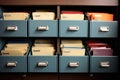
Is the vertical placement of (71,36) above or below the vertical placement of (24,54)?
above

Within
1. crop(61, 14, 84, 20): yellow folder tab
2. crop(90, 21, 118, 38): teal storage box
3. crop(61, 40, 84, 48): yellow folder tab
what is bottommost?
crop(61, 40, 84, 48): yellow folder tab

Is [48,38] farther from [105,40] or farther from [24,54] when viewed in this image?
[105,40]

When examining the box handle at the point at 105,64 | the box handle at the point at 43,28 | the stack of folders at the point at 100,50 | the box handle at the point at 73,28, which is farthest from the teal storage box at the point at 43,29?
the box handle at the point at 105,64

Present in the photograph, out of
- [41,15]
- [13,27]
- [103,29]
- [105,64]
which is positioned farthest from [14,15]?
[105,64]

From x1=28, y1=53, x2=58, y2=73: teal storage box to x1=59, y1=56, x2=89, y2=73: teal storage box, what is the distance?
0.16ft

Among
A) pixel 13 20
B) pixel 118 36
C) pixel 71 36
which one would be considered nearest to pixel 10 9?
pixel 13 20

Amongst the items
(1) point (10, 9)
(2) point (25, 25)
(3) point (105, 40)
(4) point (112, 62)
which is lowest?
(4) point (112, 62)

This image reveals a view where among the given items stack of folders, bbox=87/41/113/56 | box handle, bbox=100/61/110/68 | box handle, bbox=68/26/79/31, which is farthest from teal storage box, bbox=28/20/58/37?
box handle, bbox=100/61/110/68

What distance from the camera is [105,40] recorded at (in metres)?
2.05

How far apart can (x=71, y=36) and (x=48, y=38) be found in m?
0.25

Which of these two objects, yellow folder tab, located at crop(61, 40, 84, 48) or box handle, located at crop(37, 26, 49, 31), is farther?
yellow folder tab, located at crop(61, 40, 84, 48)

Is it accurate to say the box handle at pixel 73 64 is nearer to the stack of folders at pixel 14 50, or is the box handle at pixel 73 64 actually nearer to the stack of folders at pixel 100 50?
the stack of folders at pixel 100 50

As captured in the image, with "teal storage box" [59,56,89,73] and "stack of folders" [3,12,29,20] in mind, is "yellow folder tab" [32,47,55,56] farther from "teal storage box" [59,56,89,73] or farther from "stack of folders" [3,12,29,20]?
"stack of folders" [3,12,29,20]

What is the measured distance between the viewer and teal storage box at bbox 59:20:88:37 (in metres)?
1.83
